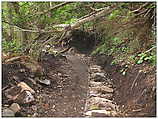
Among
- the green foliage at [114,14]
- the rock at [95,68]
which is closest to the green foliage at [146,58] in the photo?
the green foliage at [114,14]

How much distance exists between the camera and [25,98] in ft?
16.6

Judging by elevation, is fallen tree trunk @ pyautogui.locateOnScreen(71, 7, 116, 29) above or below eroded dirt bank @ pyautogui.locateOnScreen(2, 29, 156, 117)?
above

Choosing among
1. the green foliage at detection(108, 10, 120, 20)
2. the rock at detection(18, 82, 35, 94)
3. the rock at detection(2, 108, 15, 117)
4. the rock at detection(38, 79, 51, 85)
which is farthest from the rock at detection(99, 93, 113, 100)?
the rock at detection(2, 108, 15, 117)

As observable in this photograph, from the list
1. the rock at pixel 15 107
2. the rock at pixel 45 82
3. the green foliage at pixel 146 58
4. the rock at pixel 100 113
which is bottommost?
the rock at pixel 100 113

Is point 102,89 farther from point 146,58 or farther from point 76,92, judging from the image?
point 146,58

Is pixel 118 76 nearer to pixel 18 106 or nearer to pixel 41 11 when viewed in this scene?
pixel 41 11

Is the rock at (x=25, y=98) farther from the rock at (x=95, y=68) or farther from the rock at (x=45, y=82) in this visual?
the rock at (x=95, y=68)

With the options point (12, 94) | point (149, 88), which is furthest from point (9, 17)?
point (149, 88)

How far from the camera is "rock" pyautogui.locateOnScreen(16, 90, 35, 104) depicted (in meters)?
4.97

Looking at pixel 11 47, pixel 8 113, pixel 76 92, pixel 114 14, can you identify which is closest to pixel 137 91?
pixel 76 92

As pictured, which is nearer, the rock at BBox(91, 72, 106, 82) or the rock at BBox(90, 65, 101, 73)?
the rock at BBox(91, 72, 106, 82)

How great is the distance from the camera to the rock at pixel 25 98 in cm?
497

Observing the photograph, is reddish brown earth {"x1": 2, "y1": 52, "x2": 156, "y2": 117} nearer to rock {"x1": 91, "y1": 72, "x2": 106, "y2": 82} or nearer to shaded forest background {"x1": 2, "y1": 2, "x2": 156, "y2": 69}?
rock {"x1": 91, "y1": 72, "x2": 106, "y2": 82}

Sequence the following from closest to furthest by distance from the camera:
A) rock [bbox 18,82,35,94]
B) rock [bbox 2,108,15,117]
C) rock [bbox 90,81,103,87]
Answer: rock [bbox 2,108,15,117] → rock [bbox 18,82,35,94] → rock [bbox 90,81,103,87]
